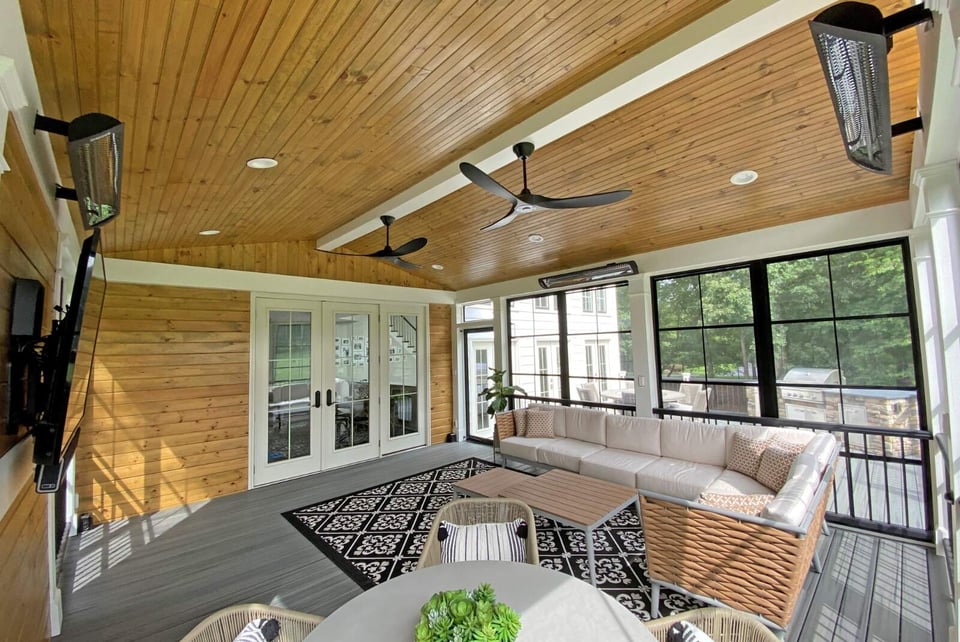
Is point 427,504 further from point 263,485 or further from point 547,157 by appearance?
point 547,157

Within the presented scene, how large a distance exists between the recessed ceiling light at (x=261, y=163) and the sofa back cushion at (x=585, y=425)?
4027 millimetres

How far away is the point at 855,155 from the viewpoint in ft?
4.37

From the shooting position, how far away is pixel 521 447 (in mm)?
4777

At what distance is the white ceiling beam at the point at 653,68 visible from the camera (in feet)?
5.64

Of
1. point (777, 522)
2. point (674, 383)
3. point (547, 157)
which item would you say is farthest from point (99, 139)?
point (674, 383)

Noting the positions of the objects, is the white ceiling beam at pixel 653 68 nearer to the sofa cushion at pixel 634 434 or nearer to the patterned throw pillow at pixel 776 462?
the patterned throw pillow at pixel 776 462

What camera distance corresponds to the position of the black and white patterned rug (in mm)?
2729

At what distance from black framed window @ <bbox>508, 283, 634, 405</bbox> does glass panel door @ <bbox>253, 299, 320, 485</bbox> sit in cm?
300

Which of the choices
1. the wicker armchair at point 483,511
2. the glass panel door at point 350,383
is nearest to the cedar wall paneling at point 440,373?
the glass panel door at point 350,383

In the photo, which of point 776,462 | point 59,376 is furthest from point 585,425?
point 59,376

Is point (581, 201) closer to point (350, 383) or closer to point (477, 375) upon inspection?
point (350, 383)

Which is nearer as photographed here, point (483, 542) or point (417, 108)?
point (483, 542)

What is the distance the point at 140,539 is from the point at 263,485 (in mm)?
1378

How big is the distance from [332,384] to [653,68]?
5.10 meters
